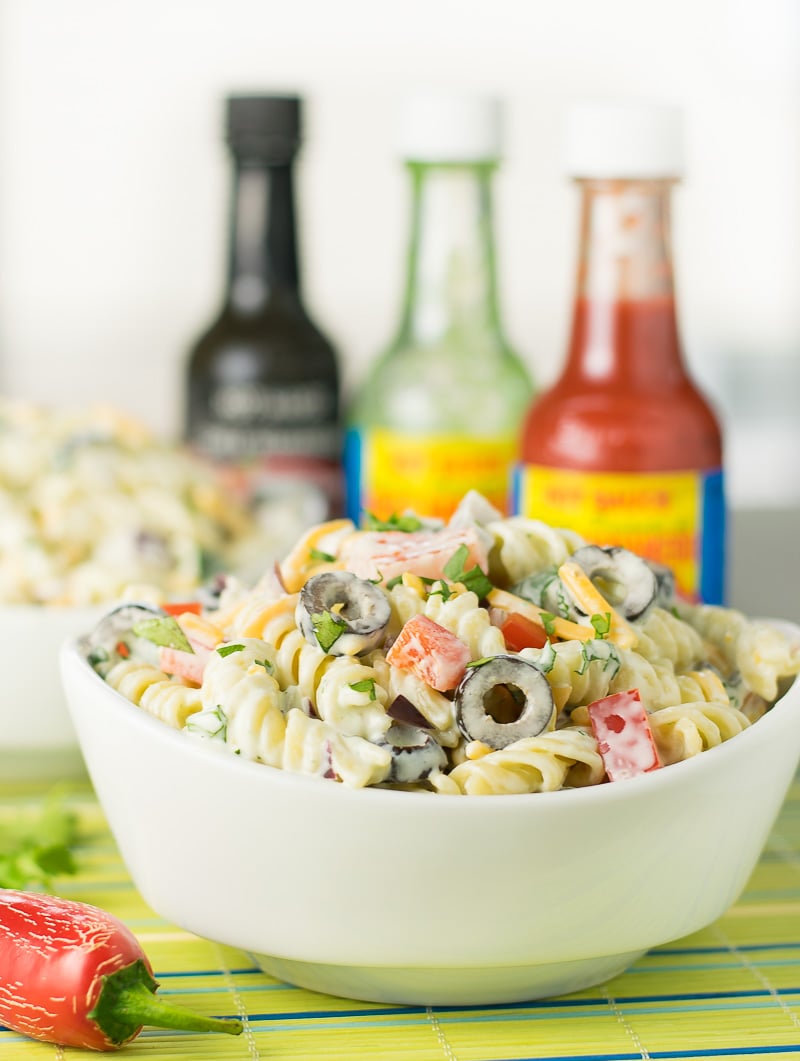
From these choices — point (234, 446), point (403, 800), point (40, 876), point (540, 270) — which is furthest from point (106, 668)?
point (540, 270)

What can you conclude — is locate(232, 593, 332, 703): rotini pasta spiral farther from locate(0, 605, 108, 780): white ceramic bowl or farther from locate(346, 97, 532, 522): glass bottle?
locate(346, 97, 532, 522): glass bottle

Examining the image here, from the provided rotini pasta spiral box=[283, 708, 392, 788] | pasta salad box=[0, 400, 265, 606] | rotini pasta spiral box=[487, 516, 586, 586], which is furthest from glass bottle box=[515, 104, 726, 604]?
rotini pasta spiral box=[283, 708, 392, 788]

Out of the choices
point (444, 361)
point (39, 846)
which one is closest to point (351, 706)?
point (39, 846)

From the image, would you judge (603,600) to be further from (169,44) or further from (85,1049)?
(169,44)

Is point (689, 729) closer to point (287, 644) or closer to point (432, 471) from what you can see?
point (287, 644)

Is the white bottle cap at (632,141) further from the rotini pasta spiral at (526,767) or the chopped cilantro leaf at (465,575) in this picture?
the rotini pasta spiral at (526,767)

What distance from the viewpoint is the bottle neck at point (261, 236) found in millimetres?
1909

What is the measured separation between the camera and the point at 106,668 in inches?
40.4

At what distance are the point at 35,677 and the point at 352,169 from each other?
2.56 metres

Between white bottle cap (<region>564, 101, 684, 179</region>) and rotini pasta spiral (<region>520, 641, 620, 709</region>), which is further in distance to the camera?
white bottle cap (<region>564, 101, 684, 179</region>)

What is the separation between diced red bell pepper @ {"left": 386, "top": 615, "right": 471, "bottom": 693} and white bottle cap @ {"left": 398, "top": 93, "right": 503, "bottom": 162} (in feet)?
3.14

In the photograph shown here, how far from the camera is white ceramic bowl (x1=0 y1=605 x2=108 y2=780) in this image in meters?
1.27

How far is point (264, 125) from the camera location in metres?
1.87

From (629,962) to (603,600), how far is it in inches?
9.1
